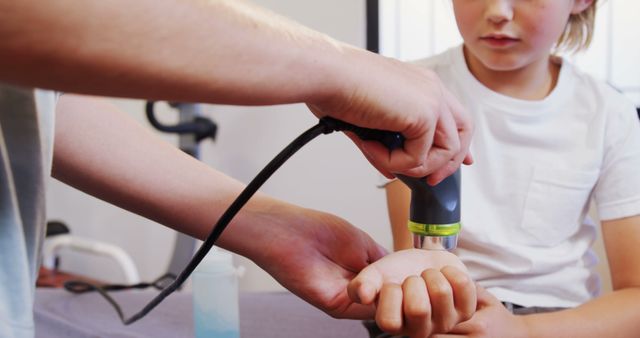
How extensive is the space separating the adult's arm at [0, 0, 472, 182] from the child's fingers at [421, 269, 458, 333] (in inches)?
4.1

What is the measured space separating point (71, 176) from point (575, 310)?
0.70 m

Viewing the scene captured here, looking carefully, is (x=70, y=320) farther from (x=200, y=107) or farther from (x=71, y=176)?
(x=200, y=107)

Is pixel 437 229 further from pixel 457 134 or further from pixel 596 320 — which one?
pixel 596 320

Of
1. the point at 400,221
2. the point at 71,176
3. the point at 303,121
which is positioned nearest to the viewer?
the point at 71,176

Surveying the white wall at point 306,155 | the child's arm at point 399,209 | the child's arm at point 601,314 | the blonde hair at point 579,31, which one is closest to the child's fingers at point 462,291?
the child's arm at point 601,314

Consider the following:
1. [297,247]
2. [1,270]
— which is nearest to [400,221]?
[297,247]

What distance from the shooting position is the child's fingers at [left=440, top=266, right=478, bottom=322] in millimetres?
564

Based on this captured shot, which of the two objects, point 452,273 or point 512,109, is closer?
point 452,273

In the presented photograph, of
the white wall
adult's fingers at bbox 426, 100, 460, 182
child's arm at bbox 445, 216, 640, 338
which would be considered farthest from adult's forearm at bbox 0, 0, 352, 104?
the white wall

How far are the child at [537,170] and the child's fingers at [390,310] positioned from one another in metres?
0.46

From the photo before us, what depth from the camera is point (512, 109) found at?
3.54 feet

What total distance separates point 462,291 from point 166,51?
326 mm

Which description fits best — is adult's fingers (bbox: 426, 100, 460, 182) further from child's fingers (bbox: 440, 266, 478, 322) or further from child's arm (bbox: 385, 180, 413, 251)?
child's arm (bbox: 385, 180, 413, 251)

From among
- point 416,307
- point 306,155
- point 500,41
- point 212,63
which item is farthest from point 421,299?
point 306,155
